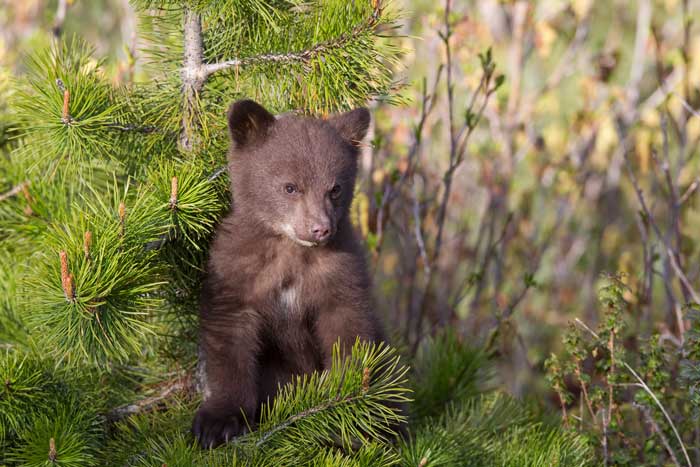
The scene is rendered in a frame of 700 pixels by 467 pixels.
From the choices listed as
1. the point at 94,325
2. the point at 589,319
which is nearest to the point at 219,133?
the point at 94,325

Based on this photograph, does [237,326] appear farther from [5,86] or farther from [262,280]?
[5,86]

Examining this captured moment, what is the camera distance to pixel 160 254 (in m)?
2.99

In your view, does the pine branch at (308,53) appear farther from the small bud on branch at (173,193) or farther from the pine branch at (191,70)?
the small bud on branch at (173,193)

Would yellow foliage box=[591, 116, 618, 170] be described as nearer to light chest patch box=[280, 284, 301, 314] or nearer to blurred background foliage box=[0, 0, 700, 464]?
blurred background foliage box=[0, 0, 700, 464]

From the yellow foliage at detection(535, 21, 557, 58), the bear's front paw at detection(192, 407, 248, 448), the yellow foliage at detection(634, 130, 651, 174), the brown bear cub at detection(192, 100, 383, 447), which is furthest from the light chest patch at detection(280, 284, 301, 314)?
the yellow foliage at detection(535, 21, 557, 58)

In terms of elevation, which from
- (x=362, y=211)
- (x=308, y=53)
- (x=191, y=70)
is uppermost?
(x=308, y=53)

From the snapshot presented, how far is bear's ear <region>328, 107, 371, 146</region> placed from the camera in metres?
3.27

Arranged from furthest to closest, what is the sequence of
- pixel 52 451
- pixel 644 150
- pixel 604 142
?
pixel 604 142 → pixel 644 150 → pixel 52 451

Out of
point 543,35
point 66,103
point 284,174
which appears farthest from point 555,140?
point 66,103

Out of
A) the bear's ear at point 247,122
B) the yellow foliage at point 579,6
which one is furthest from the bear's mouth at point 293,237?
the yellow foliage at point 579,6

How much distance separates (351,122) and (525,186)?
15.0 ft

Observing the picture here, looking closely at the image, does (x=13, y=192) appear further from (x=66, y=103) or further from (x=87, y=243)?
(x=87, y=243)

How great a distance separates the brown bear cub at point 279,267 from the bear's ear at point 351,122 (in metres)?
0.03

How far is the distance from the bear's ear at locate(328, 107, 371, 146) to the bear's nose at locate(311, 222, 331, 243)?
0.48m
